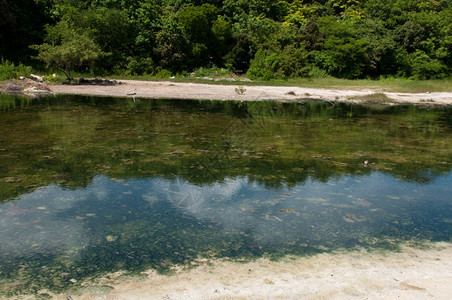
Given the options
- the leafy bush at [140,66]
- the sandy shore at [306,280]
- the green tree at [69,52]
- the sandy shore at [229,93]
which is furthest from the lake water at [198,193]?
the leafy bush at [140,66]

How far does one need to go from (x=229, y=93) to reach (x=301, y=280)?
16472 mm

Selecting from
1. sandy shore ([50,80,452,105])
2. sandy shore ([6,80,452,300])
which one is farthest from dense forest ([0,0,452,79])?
sandy shore ([6,80,452,300])

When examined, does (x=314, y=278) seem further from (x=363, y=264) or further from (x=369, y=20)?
(x=369, y=20)

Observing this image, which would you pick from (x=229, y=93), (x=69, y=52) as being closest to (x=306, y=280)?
(x=229, y=93)

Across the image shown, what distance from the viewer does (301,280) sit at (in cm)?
328

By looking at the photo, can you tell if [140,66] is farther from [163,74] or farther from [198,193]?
[198,193]

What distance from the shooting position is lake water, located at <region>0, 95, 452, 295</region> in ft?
12.6

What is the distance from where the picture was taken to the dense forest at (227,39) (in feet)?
90.6

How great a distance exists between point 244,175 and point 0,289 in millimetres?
3960

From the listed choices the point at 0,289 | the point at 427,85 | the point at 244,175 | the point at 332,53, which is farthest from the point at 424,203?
the point at 332,53

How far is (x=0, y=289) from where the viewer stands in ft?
10.2

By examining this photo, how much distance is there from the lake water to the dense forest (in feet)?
58.3

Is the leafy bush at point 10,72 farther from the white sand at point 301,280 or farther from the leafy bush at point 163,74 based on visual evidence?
the white sand at point 301,280

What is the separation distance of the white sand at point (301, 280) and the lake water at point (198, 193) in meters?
0.19
